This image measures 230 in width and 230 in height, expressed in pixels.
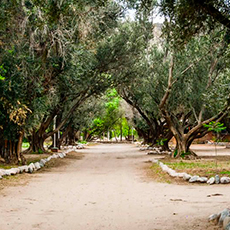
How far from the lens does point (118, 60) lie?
67.2 ft

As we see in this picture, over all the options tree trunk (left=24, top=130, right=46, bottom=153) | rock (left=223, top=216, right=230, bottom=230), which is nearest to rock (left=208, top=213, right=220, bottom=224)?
rock (left=223, top=216, right=230, bottom=230)

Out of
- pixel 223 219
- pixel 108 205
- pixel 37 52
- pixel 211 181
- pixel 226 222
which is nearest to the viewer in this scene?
pixel 226 222

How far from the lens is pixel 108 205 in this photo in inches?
307

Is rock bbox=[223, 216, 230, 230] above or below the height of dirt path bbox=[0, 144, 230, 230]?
above

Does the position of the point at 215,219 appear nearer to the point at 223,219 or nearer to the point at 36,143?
the point at 223,219

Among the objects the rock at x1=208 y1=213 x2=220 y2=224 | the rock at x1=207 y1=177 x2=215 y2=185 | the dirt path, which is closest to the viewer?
the rock at x1=208 y1=213 x2=220 y2=224

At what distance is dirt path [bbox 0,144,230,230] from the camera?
19.6 feet

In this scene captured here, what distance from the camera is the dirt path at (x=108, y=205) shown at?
19.6 feet

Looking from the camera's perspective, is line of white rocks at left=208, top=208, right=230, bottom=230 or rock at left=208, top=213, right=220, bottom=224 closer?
line of white rocks at left=208, top=208, right=230, bottom=230

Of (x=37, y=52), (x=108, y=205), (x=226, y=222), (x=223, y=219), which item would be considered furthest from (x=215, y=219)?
(x=37, y=52)

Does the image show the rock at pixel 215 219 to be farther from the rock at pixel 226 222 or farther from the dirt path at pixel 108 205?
the rock at pixel 226 222

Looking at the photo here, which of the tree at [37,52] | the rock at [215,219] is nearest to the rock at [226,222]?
the rock at [215,219]

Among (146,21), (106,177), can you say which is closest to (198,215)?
(106,177)

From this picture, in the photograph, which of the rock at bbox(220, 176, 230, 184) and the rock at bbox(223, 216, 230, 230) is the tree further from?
the rock at bbox(223, 216, 230, 230)
